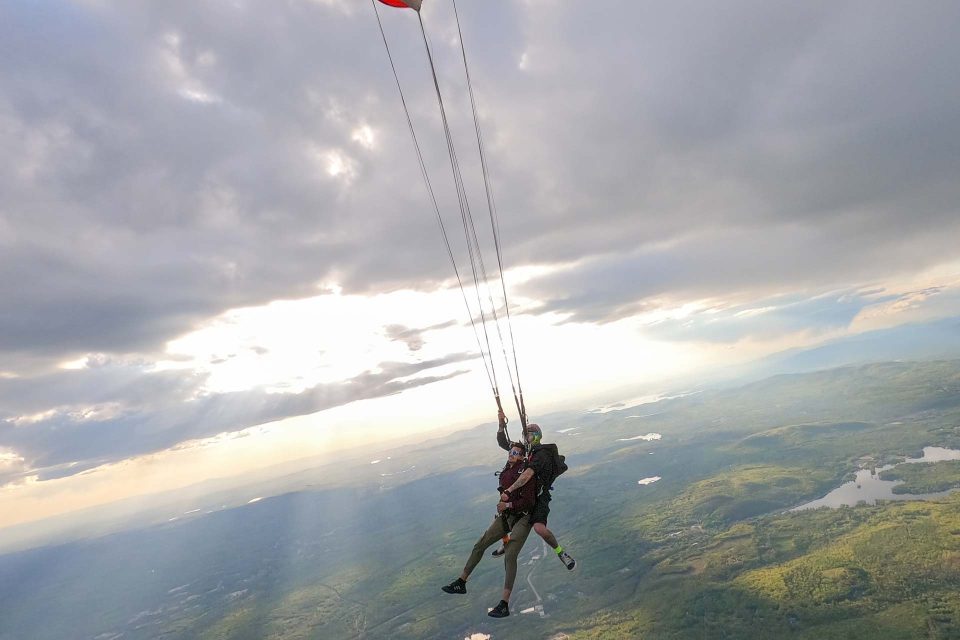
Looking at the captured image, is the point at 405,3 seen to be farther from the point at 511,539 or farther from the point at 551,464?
the point at 511,539

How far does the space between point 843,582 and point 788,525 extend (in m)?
51.8

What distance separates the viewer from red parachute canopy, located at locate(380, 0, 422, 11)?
12172 millimetres

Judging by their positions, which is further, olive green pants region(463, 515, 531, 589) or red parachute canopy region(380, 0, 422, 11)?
olive green pants region(463, 515, 531, 589)

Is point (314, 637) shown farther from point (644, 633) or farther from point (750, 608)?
point (750, 608)

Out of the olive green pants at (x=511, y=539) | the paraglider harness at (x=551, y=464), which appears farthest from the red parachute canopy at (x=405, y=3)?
the olive green pants at (x=511, y=539)

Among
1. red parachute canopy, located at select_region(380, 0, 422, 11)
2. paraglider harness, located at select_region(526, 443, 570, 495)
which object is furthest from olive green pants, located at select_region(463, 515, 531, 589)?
red parachute canopy, located at select_region(380, 0, 422, 11)

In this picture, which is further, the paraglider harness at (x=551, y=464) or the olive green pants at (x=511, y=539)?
the paraglider harness at (x=551, y=464)

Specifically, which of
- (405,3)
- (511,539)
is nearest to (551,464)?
(511,539)

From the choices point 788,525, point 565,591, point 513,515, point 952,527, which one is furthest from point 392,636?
point 952,527

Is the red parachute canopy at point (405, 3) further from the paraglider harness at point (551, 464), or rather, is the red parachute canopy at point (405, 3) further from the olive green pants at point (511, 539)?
Result: the olive green pants at point (511, 539)

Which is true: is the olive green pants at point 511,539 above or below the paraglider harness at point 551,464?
below

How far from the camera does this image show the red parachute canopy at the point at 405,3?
12.2 meters

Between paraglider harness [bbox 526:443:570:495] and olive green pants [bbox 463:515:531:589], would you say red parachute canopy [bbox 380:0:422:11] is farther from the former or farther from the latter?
olive green pants [bbox 463:515:531:589]

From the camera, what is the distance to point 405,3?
12883 mm
